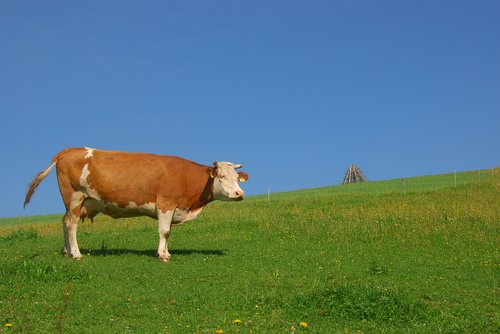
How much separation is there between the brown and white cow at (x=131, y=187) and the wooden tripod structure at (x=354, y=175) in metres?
61.0

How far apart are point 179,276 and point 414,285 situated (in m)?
5.89

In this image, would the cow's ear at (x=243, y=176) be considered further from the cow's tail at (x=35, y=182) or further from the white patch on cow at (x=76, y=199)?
the cow's tail at (x=35, y=182)

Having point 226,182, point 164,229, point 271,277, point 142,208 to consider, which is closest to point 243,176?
point 226,182

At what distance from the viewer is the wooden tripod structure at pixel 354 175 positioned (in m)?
77.2

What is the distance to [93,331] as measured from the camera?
30.7 feet

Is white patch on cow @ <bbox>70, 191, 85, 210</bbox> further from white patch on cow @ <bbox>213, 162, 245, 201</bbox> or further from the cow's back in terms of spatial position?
white patch on cow @ <bbox>213, 162, 245, 201</bbox>

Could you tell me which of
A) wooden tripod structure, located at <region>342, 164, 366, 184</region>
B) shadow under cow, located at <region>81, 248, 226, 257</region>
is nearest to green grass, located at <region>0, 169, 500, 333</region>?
shadow under cow, located at <region>81, 248, 226, 257</region>

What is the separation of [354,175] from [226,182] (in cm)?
6150

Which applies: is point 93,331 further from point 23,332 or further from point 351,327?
point 351,327

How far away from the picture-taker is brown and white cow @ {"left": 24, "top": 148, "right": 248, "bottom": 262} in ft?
56.0

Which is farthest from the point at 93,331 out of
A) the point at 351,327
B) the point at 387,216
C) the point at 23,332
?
the point at 387,216

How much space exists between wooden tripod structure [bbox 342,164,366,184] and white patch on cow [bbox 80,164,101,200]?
62585 millimetres

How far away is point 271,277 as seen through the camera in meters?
14.4

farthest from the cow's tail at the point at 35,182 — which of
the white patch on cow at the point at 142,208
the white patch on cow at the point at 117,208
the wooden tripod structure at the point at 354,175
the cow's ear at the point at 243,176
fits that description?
the wooden tripod structure at the point at 354,175
